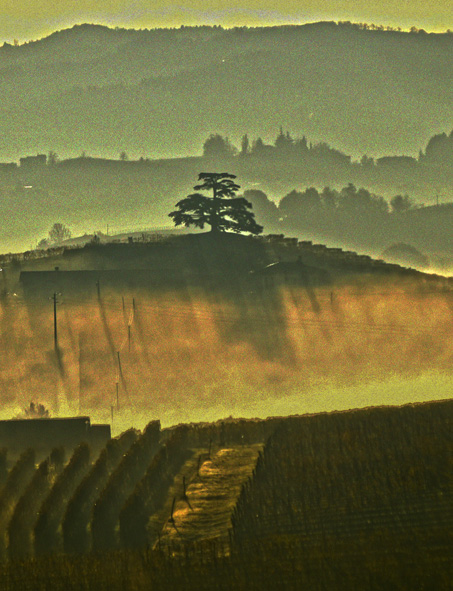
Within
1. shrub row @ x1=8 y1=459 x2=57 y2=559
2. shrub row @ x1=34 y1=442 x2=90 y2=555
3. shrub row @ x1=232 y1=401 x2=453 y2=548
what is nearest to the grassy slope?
shrub row @ x1=232 y1=401 x2=453 y2=548

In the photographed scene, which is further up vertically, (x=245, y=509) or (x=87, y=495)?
(x=87, y=495)

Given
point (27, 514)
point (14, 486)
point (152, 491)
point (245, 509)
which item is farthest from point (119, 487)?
point (245, 509)

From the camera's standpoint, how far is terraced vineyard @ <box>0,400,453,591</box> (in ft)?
203

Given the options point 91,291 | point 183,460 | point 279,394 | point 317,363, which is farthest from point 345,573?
point 91,291

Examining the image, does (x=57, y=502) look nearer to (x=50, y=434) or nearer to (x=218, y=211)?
(x=50, y=434)

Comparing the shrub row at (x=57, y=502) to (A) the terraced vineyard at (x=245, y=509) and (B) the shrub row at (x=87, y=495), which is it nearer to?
(A) the terraced vineyard at (x=245, y=509)

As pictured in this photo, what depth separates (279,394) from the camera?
412 ft

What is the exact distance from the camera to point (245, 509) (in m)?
70.9

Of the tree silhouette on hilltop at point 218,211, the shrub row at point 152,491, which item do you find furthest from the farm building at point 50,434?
the tree silhouette on hilltop at point 218,211

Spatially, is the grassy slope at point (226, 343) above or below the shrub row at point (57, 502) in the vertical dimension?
above

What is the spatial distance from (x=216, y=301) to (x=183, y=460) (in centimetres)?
6009

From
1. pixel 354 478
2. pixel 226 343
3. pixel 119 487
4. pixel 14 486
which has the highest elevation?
pixel 226 343

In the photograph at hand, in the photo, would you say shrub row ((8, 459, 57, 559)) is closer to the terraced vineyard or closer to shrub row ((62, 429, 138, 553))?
the terraced vineyard

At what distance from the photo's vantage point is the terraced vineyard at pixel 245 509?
203 ft
